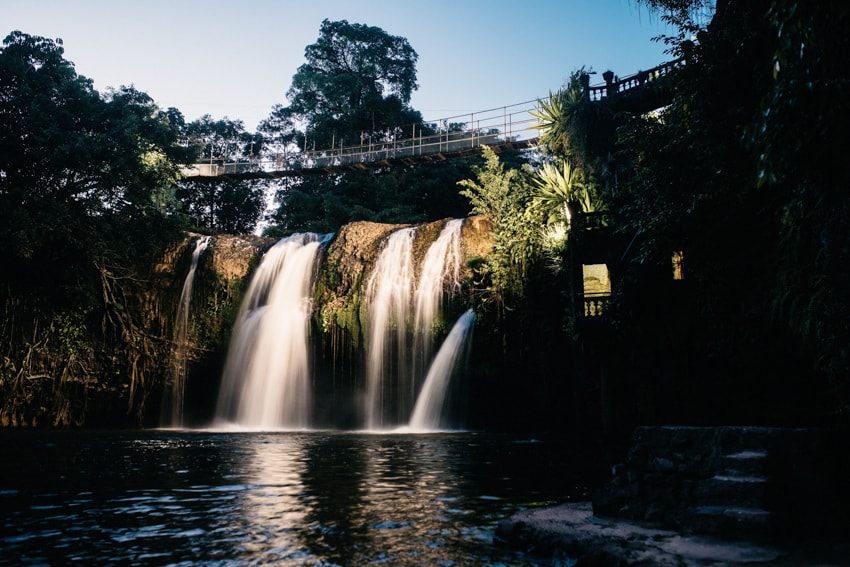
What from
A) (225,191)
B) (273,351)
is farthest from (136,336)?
(225,191)

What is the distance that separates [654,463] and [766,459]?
0.73 meters

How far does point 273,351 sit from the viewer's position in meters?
19.9

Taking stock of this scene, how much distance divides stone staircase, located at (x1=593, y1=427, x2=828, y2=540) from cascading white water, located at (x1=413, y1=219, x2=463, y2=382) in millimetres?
13535

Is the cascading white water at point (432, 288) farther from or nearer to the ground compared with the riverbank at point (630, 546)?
farther from the ground

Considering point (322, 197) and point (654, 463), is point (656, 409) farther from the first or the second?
point (322, 197)

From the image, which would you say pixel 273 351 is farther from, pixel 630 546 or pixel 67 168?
pixel 630 546

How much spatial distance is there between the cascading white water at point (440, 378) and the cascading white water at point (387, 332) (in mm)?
634

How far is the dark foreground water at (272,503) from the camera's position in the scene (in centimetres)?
393

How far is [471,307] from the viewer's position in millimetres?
17781

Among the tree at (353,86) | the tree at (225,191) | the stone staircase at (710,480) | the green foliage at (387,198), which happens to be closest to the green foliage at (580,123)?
the green foliage at (387,198)

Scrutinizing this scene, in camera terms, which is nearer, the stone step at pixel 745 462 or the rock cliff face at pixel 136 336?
the stone step at pixel 745 462

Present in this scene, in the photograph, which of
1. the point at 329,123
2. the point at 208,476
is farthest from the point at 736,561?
the point at 329,123

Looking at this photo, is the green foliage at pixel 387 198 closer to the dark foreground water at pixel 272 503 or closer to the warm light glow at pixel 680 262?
the warm light glow at pixel 680 262

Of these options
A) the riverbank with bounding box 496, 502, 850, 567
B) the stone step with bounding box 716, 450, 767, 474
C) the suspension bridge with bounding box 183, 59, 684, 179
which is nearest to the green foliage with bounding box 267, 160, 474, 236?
the suspension bridge with bounding box 183, 59, 684, 179
